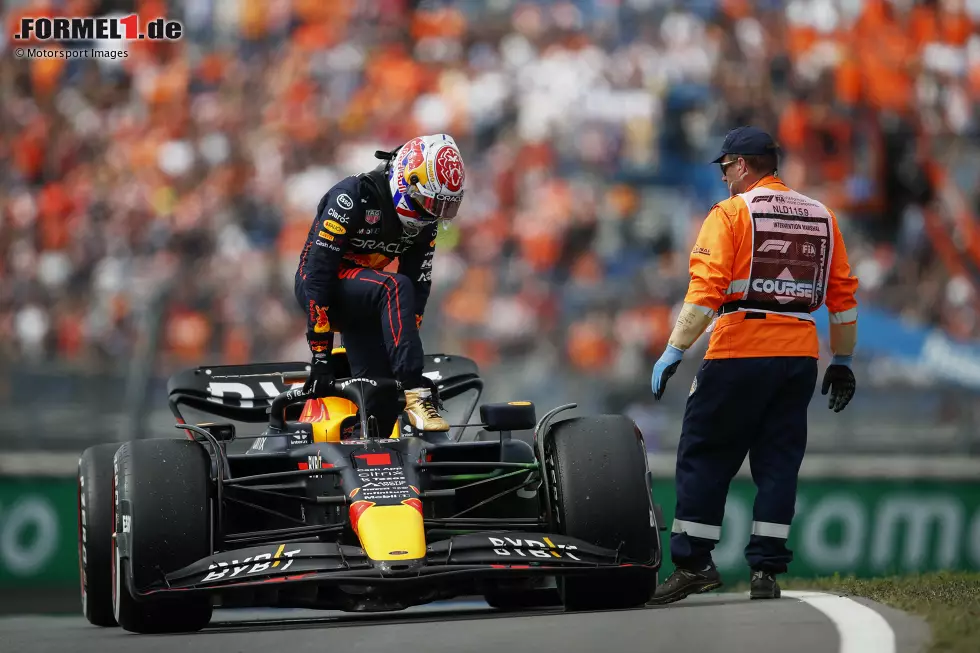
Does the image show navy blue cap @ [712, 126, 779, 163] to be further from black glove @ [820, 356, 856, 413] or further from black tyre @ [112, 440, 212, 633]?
black tyre @ [112, 440, 212, 633]

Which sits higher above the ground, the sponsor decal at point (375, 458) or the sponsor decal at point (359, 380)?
the sponsor decal at point (359, 380)

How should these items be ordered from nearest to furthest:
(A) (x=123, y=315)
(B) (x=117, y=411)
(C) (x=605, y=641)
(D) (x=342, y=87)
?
(C) (x=605, y=641) → (B) (x=117, y=411) → (A) (x=123, y=315) → (D) (x=342, y=87)

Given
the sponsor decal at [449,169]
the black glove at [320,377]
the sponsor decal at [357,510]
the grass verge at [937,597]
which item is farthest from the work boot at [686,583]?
the sponsor decal at [449,169]

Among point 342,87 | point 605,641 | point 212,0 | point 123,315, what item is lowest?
point 605,641

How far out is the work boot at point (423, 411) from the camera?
6770 millimetres

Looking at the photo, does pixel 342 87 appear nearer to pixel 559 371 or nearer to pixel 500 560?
pixel 559 371

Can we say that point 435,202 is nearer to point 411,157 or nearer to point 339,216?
point 411,157

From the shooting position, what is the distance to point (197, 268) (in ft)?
48.0

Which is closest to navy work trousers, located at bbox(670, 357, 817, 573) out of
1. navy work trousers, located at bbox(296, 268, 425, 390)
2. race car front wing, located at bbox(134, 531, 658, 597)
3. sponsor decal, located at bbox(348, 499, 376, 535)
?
race car front wing, located at bbox(134, 531, 658, 597)

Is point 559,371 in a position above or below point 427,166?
below

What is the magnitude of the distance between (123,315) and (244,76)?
3905mm

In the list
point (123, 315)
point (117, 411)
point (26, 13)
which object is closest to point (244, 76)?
point (26, 13)

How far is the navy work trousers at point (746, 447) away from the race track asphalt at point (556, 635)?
0.30 m

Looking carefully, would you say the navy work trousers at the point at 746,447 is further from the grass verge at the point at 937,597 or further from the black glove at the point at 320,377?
the black glove at the point at 320,377
